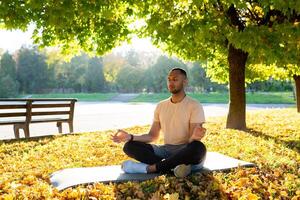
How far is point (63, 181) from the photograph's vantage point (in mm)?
5879

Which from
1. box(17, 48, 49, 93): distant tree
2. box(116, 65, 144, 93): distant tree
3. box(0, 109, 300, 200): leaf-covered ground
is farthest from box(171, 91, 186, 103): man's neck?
box(17, 48, 49, 93): distant tree

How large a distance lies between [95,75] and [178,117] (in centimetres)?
7212

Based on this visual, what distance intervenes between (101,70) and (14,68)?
15.0 metres

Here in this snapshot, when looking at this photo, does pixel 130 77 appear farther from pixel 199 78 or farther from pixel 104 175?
pixel 104 175

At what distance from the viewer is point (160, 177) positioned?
5.82 metres

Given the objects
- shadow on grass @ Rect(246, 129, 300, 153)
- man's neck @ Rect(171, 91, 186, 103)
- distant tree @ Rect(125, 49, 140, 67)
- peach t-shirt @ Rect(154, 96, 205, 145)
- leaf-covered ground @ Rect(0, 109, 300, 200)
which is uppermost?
distant tree @ Rect(125, 49, 140, 67)

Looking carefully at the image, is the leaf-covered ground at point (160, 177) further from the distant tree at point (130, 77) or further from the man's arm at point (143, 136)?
the distant tree at point (130, 77)

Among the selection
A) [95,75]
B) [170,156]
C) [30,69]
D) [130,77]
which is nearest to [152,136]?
[170,156]

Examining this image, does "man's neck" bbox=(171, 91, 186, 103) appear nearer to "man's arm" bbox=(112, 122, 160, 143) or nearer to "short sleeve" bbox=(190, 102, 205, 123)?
"short sleeve" bbox=(190, 102, 205, 123)

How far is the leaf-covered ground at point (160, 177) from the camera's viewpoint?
17.6 ft

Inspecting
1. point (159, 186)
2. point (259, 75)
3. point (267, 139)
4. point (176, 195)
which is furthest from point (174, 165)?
point (259, 75)

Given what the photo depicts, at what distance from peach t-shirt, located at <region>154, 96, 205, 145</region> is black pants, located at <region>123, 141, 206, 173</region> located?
1.07ft

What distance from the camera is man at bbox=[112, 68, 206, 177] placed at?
598cm

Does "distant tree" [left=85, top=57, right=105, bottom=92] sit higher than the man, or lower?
higher
